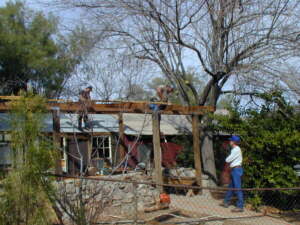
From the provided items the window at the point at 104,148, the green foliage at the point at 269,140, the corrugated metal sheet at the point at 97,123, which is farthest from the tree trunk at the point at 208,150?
the window at the point at 104,148

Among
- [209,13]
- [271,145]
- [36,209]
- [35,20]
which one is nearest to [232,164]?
[271,145]

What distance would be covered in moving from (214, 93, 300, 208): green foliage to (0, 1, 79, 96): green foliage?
32.8ft

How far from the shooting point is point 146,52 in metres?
12.2

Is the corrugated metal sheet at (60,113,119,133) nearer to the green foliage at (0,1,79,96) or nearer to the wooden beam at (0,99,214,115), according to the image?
the wooden beam at (0,99,214,115)

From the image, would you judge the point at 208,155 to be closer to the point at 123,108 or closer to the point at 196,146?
the point at 196,146

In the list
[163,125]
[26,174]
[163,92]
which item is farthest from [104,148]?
[26,174]

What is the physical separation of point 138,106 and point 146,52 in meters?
2.44

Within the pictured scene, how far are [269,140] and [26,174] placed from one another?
647cm

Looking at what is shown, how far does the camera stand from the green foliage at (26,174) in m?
4.59

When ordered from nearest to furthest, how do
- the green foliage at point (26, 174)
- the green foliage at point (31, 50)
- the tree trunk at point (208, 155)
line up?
the green foliage at point (26, 174)
the tree trunk at point (208, 155)
the green foliage at point (31, 50)

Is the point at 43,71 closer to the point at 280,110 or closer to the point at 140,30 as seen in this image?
the point at 140,30

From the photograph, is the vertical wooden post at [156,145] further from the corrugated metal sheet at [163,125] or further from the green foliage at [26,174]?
the green foliage at [26,174]

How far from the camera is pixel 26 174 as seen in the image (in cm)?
459

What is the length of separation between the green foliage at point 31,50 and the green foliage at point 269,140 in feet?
32.8
